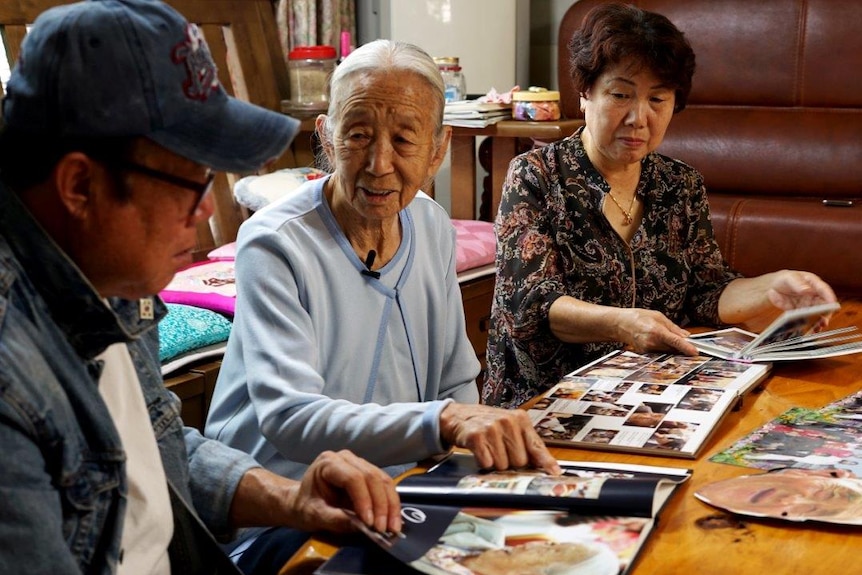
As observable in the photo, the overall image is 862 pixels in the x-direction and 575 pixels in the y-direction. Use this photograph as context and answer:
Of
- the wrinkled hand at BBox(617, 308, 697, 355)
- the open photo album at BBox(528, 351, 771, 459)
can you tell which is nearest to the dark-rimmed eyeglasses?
the open photo album at BBox(528, 351, 771, 459)

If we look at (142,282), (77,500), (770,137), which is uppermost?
Answer: (142,282)

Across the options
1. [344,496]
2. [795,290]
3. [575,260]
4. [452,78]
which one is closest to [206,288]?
[575,260]

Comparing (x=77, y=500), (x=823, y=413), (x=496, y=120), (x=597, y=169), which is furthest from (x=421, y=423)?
(x=496, y=120)

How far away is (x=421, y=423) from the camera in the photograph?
4.41 feet

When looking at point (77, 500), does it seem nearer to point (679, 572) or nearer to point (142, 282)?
point (142, 282)

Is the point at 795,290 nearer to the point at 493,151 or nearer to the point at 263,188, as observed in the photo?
the point at 493,151

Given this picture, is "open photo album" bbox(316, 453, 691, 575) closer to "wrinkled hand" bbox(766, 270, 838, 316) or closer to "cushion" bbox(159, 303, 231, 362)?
"wrinkled hand" bbox(766, 270, 838, 316)

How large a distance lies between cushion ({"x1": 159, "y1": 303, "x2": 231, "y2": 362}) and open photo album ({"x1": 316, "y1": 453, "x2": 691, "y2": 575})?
1.31 meters

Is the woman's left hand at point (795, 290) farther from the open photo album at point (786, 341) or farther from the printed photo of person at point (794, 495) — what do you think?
the printed photo of person at point (794, 495)

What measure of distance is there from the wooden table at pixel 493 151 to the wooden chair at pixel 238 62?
556 mm

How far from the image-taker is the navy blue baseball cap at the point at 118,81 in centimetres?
90

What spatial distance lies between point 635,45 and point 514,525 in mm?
1259

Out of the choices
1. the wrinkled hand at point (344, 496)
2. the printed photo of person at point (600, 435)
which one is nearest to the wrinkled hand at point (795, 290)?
the printed photo of person at point (600, 435)

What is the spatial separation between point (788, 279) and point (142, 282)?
137 centimetres
